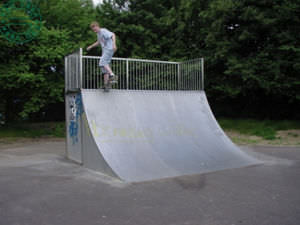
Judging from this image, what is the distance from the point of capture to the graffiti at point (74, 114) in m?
8.15

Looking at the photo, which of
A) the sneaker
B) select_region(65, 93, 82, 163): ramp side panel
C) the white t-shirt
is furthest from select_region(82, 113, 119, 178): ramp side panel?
the white t-shirt

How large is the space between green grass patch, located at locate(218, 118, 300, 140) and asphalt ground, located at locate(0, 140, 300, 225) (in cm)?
776

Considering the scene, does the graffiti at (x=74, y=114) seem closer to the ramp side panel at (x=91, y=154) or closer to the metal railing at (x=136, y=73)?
the metal railing at (x=136, y=73)

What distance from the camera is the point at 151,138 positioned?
7.87 m

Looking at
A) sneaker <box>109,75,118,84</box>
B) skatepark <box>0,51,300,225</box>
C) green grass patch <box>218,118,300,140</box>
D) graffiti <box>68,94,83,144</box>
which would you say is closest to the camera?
skatepark <box>0,51,300,225</box>

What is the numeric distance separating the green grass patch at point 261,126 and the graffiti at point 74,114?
948 centimetres

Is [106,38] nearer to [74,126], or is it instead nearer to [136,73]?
[74,126]

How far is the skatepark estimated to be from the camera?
4.24 meters

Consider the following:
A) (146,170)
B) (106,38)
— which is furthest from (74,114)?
(146,170)

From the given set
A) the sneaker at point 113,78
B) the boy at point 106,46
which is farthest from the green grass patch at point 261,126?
the boy at point 106,46

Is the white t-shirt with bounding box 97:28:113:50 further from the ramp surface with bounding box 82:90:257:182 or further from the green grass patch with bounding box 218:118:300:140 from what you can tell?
the green grass patch with bounding box 218:118:300:140

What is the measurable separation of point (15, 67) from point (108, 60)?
7.47m

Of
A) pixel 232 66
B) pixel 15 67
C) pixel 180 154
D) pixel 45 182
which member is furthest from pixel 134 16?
pixel 45 182

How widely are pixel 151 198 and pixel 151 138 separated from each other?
2.99 m
